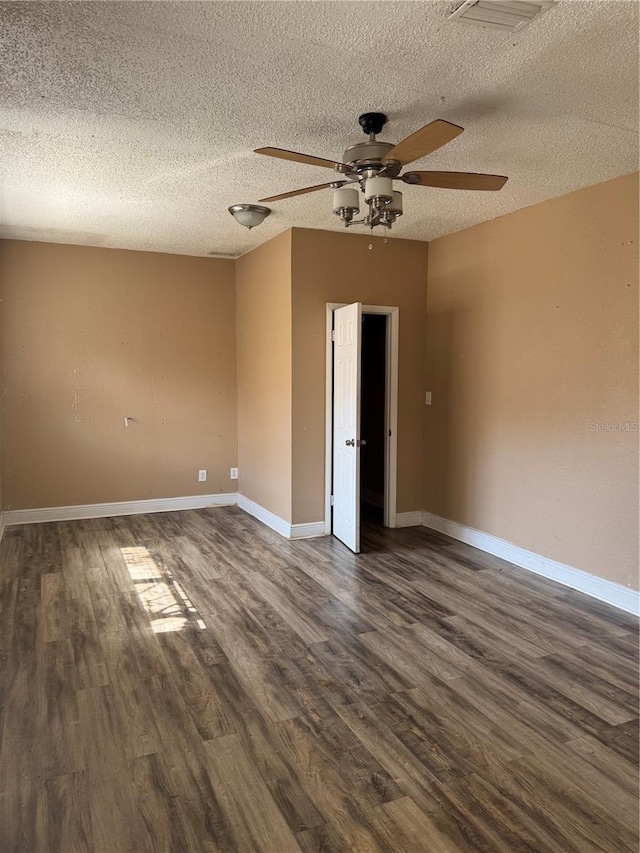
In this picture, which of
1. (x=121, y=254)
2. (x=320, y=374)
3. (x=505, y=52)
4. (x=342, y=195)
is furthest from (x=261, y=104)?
(x=121, y=254)

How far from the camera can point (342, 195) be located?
2.86 m

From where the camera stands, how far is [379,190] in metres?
2.67

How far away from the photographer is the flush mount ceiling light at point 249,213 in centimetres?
425

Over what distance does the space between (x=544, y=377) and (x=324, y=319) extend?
1.89 m

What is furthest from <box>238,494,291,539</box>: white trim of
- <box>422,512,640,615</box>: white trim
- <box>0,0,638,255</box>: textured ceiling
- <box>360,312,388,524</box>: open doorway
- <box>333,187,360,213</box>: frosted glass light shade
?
<box>333,187,360,213</box>: frosted glass light shade

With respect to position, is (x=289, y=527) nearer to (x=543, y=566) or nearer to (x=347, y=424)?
(x=347, y=424)

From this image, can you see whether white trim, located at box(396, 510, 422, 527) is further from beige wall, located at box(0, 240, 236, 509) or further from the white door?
beige wall, located at box(0, 240, 236, 509)

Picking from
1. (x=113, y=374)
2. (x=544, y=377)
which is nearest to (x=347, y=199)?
(x=544, y=377)

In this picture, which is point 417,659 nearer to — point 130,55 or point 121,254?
point 130,55

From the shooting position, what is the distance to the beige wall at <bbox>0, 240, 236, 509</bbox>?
218 inches

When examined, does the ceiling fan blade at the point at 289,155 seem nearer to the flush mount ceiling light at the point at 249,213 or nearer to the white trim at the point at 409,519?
the flush mount ceiling light at the point at 249,213

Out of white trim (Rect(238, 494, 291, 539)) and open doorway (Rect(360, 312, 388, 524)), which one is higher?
open doorway (Rect(360, 312, 388, 524))

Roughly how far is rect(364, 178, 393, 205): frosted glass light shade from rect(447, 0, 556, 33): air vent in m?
0.76

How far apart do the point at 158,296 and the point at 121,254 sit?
0.52m
